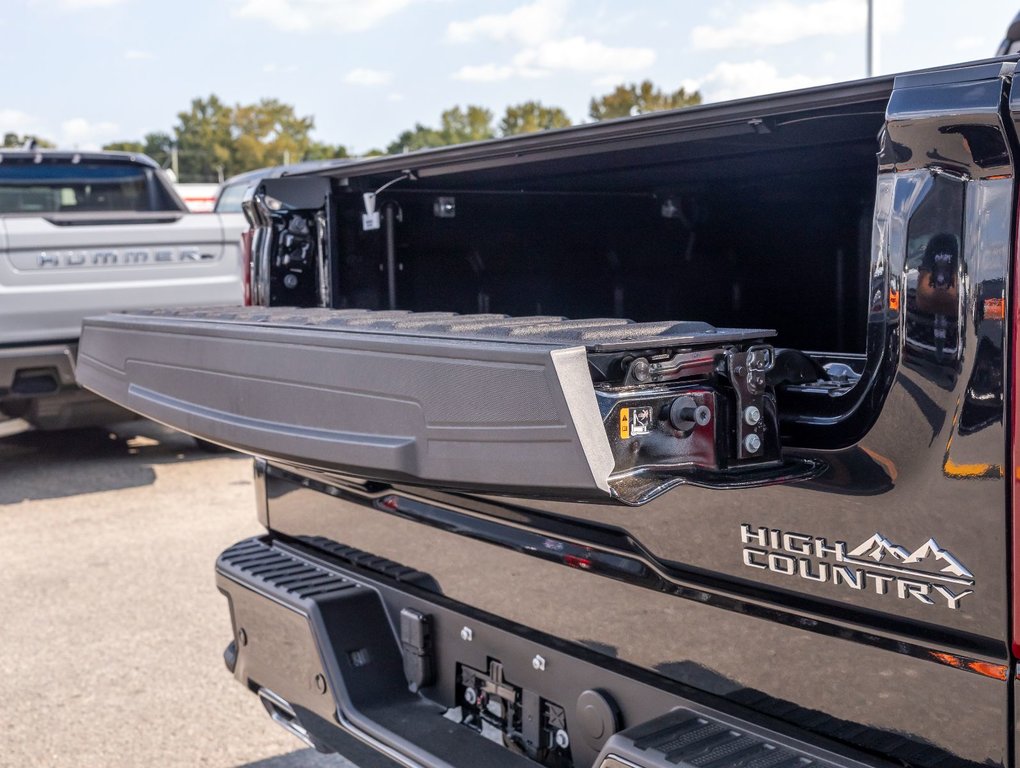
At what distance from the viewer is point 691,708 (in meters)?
1.80

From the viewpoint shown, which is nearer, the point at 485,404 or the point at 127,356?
the point at 485,404

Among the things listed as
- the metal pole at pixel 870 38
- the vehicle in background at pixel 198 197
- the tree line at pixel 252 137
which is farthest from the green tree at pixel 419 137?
the metal pole at pixel 870 38

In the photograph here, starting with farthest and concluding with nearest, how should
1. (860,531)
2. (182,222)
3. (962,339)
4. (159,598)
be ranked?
(182,222), (159,598), (860,531), (962,339)

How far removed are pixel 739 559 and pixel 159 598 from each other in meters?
3.69

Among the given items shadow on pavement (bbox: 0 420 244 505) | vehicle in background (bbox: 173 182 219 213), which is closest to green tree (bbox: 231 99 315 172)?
vehicle in background (bbox: 173 182 219 213)

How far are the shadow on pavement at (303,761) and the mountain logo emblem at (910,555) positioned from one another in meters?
2.21

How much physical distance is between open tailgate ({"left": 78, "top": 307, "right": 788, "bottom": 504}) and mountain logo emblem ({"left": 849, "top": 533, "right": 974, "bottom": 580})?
19cm

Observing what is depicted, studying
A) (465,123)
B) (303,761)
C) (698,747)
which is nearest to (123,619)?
(303,761)

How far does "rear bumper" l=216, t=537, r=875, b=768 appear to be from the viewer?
1712 mm

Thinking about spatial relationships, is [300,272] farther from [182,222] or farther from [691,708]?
[182,222]

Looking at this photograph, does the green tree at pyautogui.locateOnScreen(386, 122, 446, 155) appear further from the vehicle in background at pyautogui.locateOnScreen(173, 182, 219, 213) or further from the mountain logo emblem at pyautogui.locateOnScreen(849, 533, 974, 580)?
the mountain logo emblem at pyautogui.locateOnScreen(849, 533, 974, 580)

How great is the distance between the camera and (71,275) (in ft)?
21.4

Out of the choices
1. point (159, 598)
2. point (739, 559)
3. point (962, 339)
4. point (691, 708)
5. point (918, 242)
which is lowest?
point (159, 598)

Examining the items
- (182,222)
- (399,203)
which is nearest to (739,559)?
(399,203)
